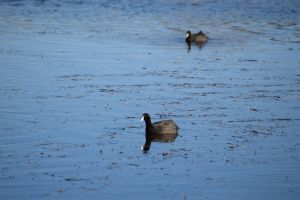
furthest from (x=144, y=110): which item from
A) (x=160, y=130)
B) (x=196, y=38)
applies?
(x=196, y=38)

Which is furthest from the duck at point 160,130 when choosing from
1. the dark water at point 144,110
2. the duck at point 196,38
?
the duck at point 196,38

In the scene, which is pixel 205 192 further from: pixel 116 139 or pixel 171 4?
pixel 171 4

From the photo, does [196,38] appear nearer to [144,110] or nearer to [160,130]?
[144,110]

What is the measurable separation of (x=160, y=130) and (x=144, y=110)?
2.49 meters

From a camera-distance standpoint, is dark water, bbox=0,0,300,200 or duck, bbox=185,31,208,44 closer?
dark water, bbox=0,0,300,200

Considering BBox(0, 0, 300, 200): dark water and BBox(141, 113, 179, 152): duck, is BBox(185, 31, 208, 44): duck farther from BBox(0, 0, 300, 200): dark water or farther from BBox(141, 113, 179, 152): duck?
BBox(141, 113, 179, 152): duck

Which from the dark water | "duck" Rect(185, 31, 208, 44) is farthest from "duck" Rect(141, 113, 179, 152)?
"duck" Rect(185, 31, 208, 44)

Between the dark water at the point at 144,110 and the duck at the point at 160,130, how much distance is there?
249 millimetres

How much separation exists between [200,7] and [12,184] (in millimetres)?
40937

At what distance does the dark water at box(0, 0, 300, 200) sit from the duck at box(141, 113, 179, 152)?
0.25 m

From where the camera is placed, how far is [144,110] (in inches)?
872

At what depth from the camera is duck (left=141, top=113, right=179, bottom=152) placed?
1958 cm

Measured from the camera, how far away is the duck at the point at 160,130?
771 inches

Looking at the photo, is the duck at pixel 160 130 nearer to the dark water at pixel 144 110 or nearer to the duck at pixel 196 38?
the dark water at pixel 144 110
